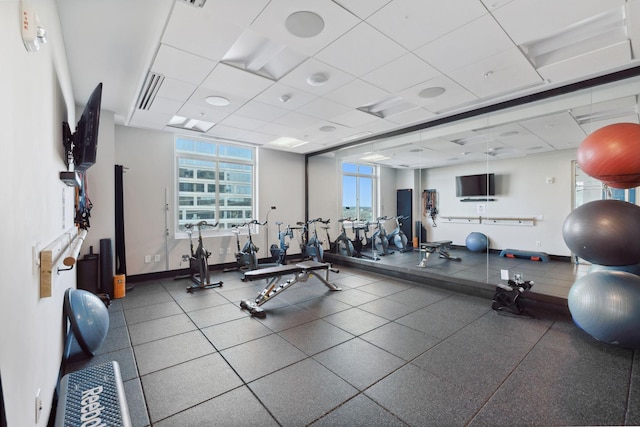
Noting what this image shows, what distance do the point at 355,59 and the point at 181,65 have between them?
1849mm

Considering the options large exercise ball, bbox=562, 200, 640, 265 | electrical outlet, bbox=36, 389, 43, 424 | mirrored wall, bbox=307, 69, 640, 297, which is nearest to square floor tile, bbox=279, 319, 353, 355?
electrical outlet, bbox=36, 389, 43, 424

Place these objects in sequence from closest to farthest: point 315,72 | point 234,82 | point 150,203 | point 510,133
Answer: point 315,72, point 234,82, point 510,133, point 150,203

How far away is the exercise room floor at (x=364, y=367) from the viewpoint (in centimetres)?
189

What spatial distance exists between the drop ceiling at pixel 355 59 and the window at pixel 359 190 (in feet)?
8.32

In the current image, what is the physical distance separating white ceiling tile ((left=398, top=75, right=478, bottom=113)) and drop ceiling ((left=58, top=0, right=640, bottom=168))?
0.01 meters

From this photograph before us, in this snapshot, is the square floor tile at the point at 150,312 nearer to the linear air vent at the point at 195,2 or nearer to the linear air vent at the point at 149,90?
the linear air vent at the point at 149,90

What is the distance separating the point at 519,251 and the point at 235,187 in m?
5.92

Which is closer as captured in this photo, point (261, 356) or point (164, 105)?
point (261, 356)

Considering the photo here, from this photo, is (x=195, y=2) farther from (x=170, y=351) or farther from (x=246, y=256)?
(x=246, y=256)

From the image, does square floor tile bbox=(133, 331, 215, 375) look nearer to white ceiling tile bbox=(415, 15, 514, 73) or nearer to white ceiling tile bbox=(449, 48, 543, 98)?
white ceiling tile bbox=(415, 15, 514, 73)

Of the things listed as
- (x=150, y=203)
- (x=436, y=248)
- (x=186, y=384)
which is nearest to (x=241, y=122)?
(x=150, y=203)

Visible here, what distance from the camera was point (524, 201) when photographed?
4969mm

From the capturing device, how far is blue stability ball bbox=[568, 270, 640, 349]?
242 cm

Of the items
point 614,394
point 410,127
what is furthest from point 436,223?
point 614,394
